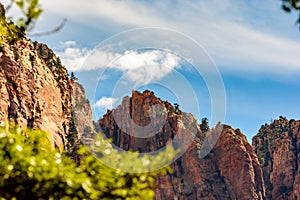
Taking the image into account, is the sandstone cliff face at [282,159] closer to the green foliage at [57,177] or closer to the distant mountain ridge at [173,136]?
the distant mountain ridge at [173,136]

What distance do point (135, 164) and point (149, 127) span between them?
14527 cm

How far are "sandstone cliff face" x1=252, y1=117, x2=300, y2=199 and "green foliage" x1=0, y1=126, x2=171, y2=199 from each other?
453 feet

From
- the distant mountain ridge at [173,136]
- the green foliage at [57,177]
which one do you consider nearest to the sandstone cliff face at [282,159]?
the distant mountain ridge at [173,136]

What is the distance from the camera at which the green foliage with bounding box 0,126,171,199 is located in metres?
7.83

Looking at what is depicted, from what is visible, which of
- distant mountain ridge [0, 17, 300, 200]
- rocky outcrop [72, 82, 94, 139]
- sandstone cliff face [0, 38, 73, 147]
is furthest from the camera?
rocky outcrop [72, 82, 94, 139]

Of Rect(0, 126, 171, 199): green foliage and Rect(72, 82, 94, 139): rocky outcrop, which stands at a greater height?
Rect(72, 82, 94, 139): rocky outcrop

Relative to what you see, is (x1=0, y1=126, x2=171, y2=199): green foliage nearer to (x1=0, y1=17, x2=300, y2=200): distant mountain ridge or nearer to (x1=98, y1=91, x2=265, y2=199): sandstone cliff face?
(x1=0, y1=17, x2=300, y2=200): distant mountain ridge

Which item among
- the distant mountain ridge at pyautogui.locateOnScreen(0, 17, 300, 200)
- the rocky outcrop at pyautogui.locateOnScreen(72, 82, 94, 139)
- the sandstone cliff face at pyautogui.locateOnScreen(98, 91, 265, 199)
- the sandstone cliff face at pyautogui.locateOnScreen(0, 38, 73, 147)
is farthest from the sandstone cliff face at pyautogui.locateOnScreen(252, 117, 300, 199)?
the sandstone cliff face at pyautogui.locateOnScreen(0, 38, 73, 147)

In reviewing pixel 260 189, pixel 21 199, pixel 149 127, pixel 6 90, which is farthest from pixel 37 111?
pixel 21 199

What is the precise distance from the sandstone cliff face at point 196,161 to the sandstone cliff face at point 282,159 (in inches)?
317

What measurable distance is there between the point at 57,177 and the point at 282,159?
496ft

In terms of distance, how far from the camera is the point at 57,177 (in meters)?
8.10

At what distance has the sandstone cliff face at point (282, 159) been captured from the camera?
143250 millimetres

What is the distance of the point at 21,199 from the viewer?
8.51 metres
